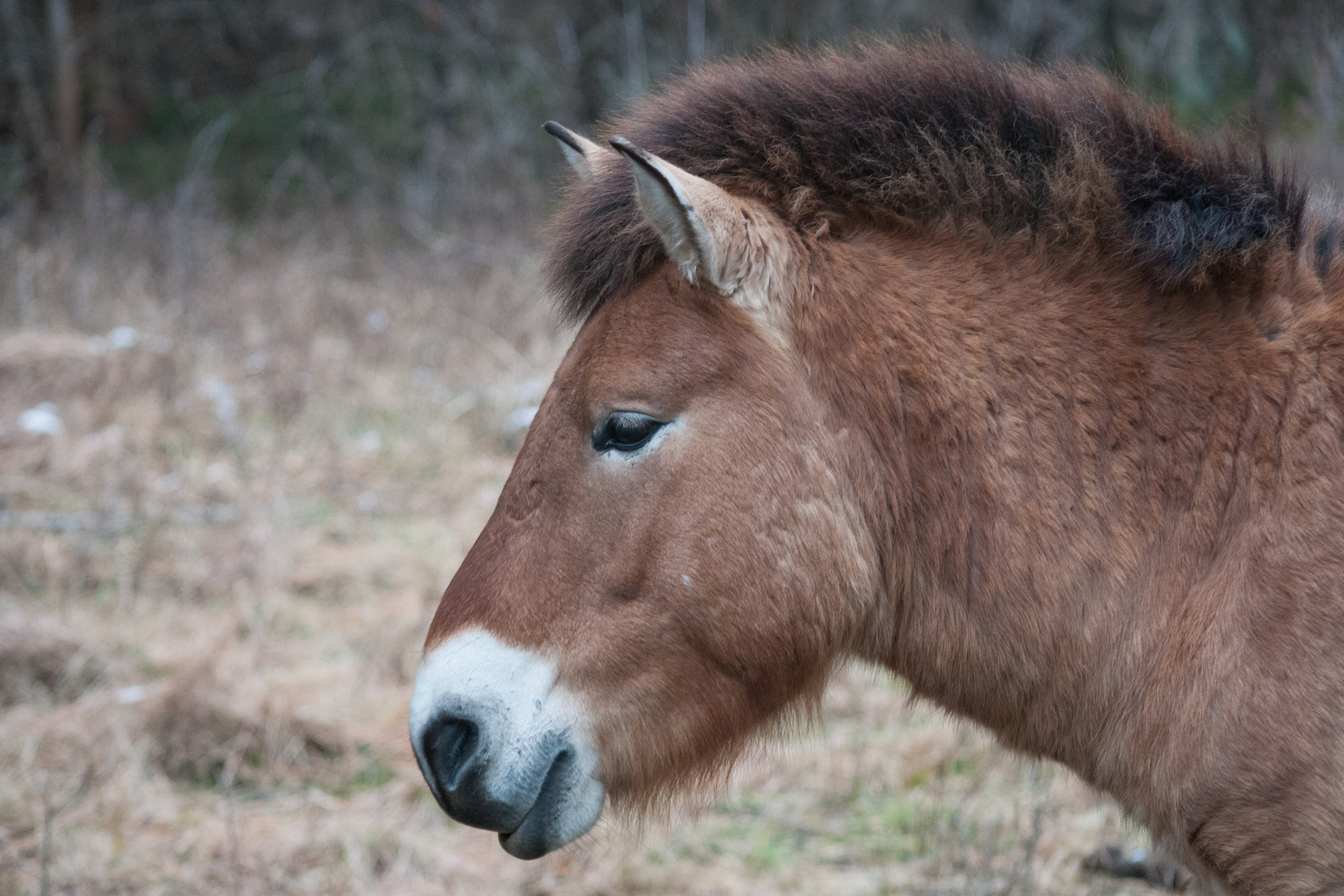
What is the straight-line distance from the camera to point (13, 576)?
477 cm

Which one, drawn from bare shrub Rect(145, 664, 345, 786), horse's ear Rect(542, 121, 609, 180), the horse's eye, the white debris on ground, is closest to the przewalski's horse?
the horse's eye

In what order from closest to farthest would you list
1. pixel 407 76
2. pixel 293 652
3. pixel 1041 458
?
pixel 1041 458, pixel 293 652, pixel 407 76

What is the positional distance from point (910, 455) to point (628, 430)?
0.55 m

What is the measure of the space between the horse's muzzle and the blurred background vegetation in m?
7.49

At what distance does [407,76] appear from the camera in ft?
45.5

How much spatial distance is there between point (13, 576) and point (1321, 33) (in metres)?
8.34

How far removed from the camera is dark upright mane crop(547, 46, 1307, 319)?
2.04 meters

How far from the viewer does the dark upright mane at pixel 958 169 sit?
204 cm

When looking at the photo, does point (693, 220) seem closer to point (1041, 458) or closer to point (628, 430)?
point (628, 430)

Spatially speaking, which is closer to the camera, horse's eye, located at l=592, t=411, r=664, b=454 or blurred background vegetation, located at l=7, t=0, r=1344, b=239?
horse's eye, located at l=592, t=411, r=664, b=454

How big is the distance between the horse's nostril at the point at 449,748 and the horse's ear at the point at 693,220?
944mm

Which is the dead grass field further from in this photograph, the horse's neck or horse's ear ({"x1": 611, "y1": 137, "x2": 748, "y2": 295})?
horse's ear ({"x1": 611, "y1": 137, "x2": 748, "y2": 295})

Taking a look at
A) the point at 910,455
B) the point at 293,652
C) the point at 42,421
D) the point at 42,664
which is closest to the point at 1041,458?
the point at 910,455

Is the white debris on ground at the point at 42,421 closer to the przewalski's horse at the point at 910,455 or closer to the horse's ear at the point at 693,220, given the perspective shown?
the przewalski's horse at the point at 910,455
